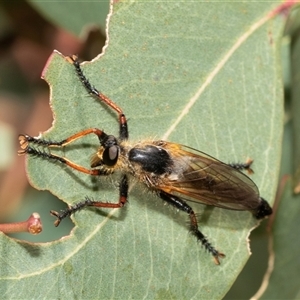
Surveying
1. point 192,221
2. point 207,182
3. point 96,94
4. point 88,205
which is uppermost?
point 96,94

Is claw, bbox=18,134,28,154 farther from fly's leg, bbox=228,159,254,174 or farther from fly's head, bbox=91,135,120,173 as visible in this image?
fly's leg, bbox=228,159,254,174

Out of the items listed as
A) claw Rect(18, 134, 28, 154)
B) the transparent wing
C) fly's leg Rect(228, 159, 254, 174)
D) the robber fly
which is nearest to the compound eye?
the robber fly

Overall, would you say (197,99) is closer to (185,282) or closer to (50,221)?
(185,282)

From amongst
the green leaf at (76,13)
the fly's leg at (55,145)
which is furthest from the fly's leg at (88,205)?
the green leaf at (76,13)

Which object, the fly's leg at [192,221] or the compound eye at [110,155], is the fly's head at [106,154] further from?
the fly's leg at [192,221]

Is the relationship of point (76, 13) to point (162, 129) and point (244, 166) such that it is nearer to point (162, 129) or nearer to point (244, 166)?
point (162, 129)

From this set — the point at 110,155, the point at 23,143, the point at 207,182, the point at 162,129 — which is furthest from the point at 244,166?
the point at 23,143
